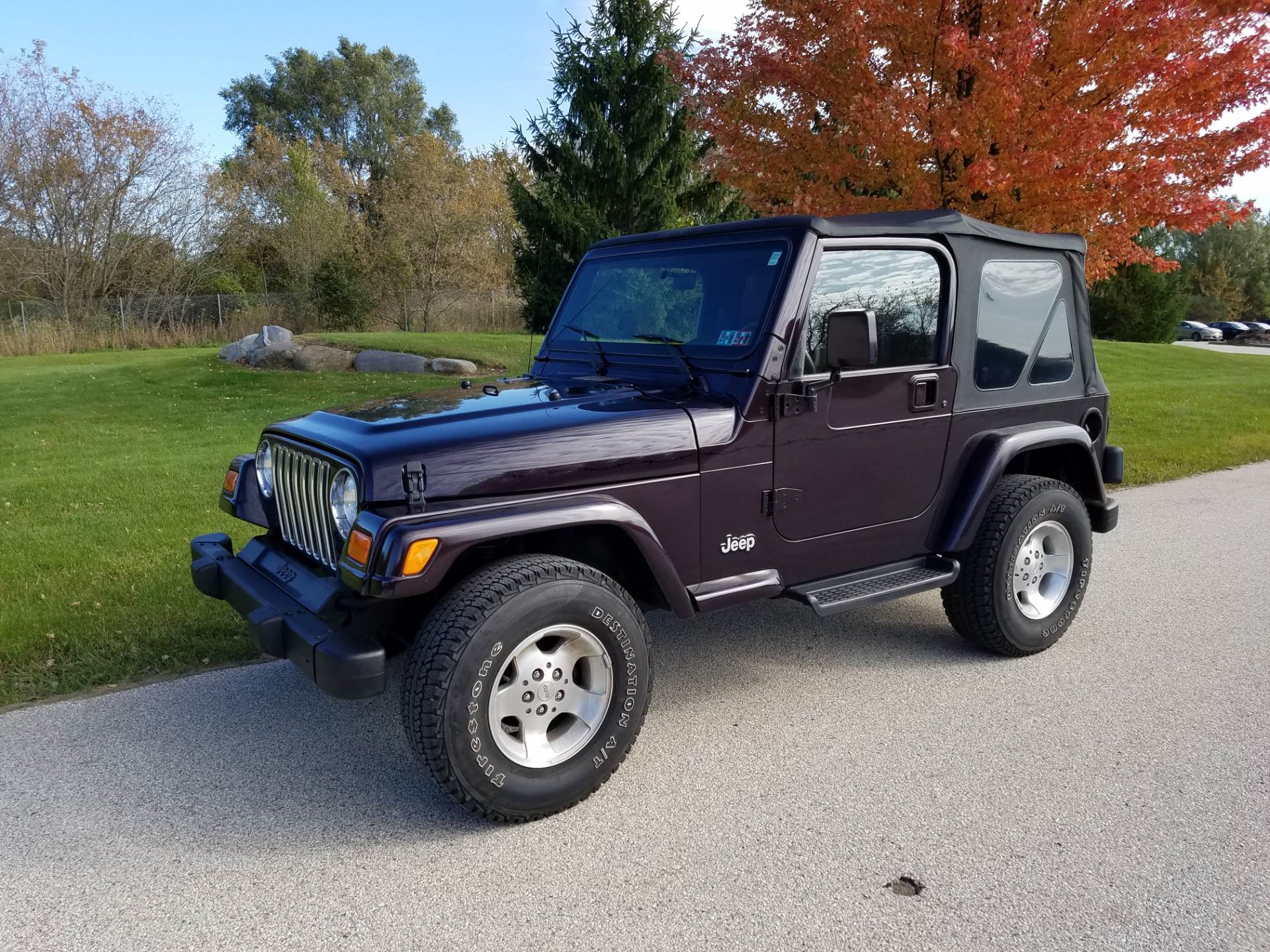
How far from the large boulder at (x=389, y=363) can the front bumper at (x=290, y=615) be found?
13.2 m

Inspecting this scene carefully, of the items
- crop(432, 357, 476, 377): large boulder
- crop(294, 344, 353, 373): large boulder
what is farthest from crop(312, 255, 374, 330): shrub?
crop(432, 357, 476, 377): large boulder

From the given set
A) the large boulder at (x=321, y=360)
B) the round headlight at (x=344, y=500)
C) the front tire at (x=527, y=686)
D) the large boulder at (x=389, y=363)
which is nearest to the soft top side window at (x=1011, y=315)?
the front tire at (x=527, y=686)

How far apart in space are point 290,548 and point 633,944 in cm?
204

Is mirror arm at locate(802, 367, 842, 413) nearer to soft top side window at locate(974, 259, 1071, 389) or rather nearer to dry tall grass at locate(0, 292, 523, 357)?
soft top side window at locate(974, 259, 1071, 389)

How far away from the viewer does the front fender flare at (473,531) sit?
2.81 metres

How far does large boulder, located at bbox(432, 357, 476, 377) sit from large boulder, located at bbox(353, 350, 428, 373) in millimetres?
280

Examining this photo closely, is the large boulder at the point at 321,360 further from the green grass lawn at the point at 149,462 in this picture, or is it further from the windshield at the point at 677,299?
the windshield at the point at 677,299

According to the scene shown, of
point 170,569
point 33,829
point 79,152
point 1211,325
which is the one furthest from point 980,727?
point 1211,325

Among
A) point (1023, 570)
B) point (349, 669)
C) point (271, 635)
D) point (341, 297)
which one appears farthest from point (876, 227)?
point (341, 297)

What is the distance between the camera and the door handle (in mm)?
3982

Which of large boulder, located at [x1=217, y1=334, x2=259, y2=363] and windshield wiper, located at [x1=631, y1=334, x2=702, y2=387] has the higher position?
windshield wiper, located at [x1=631, y1=334, x2=702, y2=387]

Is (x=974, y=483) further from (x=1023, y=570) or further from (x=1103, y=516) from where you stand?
(x=1103, y=516)

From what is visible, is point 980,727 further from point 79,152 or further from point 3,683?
point 79,152

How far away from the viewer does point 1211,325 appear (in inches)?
1845
